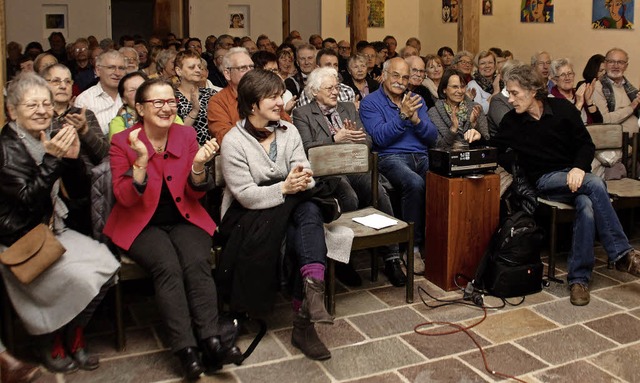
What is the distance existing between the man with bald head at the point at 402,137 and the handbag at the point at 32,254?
2.28 metres

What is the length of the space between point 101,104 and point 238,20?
30.9 feet

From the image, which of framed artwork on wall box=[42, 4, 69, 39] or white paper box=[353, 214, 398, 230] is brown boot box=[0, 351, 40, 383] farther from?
framed artwork on wall box=[42, 4, 69, 39]

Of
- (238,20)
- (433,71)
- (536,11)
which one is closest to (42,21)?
(238,20)

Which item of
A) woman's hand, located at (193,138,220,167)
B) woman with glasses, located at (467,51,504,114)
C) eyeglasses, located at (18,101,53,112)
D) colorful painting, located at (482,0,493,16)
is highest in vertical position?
colorful painting, located at (482,0,493,16)

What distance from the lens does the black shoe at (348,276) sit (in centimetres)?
454

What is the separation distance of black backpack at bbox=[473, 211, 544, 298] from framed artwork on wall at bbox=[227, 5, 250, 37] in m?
10.4

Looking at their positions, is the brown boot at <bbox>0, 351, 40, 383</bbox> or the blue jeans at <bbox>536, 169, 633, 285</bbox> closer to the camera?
the brown boot at <bbox>0, 351, 40, 383</bbox>

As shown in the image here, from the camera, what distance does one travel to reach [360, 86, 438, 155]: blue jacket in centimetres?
494

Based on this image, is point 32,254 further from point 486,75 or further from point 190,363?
point 486,75

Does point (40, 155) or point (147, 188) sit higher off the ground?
point (40, 155)

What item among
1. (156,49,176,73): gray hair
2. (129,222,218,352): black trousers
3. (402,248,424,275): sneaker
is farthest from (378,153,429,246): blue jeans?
(156,49,176,73): gray hair

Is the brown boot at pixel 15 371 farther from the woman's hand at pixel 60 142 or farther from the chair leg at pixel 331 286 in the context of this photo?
the chair leg at pixel 331 286

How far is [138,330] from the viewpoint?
3859mm

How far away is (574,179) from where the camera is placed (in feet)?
14.5
